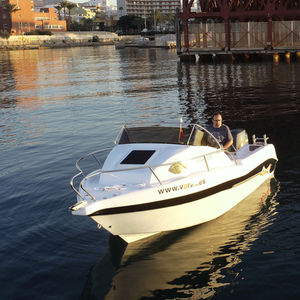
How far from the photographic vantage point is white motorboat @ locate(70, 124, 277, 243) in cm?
831

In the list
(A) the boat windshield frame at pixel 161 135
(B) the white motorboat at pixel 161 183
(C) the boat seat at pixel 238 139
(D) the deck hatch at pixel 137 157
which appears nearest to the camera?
(B) the white motorboat at pixel 161 183

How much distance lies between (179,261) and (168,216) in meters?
0.85

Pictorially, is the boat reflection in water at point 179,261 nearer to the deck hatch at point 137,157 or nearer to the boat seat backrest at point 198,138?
the deck hatch at point 137,157

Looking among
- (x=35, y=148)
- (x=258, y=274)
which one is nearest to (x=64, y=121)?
(x=35, y=148)

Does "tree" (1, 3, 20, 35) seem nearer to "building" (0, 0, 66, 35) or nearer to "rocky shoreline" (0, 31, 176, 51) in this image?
"building" (0, 0, 66, 35)

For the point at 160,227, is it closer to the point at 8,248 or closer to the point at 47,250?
the point at 47,250

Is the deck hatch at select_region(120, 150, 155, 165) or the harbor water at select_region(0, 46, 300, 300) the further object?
the deck hatch at select_region(120, 150, 155, 165)

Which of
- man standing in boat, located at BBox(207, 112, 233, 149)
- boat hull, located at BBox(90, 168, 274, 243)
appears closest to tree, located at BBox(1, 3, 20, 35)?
man standing in boat, located at BBox(207, 112, 233, 149)

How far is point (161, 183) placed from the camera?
8.66 m

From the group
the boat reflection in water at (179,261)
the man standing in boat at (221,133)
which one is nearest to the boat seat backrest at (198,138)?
the man standing in boat at (221,133)

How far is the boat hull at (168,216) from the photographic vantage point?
27.4ft

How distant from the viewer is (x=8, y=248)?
941 centimetres

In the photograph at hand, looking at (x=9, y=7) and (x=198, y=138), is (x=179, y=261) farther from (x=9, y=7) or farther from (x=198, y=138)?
(x=9, y=7)

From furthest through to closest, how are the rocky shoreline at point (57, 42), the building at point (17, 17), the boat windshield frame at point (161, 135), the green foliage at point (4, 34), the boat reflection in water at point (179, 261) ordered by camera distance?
the building at point (17, 17), the green foliage at point (4, 34), the rocky shoreline at point (57, 42), the boat windshield frame at point (161, 135), the boat reflection in water at point (179, 261)
